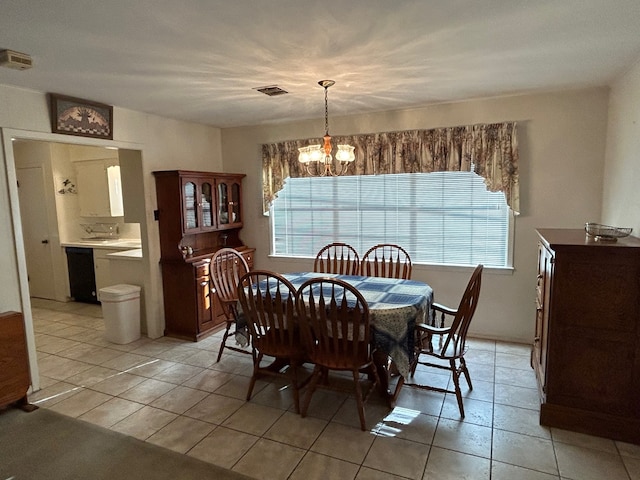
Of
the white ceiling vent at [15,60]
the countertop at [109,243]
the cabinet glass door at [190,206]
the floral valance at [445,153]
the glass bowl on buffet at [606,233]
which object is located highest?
the white ceiling vent at [15,60]

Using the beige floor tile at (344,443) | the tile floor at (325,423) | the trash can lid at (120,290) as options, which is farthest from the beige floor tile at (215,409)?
the trash can lid at (120,290)

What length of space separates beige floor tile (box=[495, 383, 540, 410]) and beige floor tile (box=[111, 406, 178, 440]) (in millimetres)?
2375

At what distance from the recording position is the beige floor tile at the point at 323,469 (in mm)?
2064

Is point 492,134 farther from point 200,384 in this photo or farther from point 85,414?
point 85,414

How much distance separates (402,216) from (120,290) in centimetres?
316

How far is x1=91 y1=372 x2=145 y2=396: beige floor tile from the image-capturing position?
3055 millimetres

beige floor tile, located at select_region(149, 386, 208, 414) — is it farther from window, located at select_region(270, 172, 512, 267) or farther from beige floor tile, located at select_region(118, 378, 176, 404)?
window, located at select_region(270, 172, 512, 267)

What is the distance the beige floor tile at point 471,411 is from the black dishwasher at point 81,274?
16.1 feet

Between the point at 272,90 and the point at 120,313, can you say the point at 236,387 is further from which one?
the point at 272,90

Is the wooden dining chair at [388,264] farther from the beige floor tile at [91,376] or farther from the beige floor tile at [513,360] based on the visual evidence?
the beige floor tile at [91,376]

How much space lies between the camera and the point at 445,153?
3893 mm

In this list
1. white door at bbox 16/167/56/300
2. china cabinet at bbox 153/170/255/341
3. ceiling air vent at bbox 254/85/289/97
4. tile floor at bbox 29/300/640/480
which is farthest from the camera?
white door at bbox 16/167/56/300

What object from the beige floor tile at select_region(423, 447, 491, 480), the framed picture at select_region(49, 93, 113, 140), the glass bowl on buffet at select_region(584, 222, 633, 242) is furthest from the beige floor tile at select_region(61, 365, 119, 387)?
the glass bowl on buffet at select_region(584, 222, 633, 242)

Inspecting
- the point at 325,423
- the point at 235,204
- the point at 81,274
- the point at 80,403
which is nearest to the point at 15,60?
the point at 80,403
